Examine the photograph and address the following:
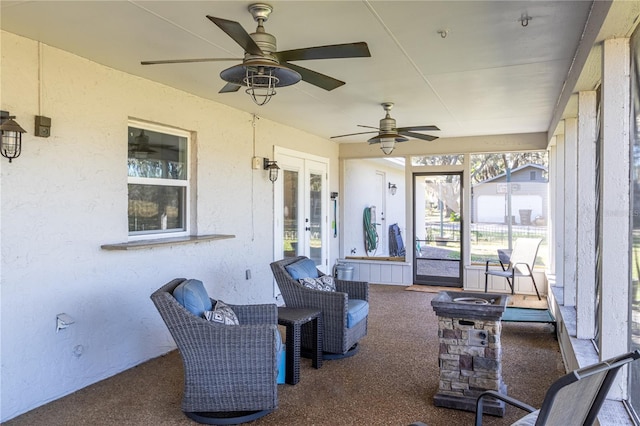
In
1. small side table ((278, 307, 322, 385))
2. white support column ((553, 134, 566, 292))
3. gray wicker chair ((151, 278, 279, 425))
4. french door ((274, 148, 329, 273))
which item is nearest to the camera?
gray wicker chair ((151, 278, 279, 425))

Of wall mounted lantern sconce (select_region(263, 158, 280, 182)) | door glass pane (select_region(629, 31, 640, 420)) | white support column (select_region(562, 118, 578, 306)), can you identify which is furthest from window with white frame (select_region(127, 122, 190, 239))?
white support column (select_region(562, 118, 578, 306))

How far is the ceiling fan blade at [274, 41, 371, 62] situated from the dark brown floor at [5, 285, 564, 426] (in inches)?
87.2

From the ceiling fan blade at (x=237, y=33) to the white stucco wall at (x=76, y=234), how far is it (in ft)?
6.07

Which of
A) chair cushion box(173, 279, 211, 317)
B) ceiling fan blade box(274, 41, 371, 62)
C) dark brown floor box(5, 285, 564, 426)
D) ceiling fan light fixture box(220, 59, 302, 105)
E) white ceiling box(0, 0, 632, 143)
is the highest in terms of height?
white ceiling box(0, 0, 632, 143)

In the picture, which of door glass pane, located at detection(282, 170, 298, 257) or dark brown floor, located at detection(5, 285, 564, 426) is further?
door glass pane, located at detection(282, 170, 298, 257)

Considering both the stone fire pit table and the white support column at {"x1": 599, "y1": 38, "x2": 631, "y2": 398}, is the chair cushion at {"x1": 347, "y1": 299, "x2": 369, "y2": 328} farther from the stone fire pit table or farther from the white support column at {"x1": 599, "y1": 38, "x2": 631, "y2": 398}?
the white support column at {"x1": 599, "y1": 38, "x2": 631, "y2": 398}

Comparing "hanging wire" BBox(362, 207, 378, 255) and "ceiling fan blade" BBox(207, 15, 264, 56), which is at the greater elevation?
"ceiling fan blade" BBox(207, 15, 264, 56)

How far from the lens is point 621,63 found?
2.37 m

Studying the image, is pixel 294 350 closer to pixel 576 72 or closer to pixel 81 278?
pixel 81 278

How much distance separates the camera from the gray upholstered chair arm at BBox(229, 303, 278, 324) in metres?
3.37

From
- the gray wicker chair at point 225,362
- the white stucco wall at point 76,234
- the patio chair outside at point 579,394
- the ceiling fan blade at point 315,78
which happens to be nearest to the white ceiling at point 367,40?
the white stucco wall at point 76,234

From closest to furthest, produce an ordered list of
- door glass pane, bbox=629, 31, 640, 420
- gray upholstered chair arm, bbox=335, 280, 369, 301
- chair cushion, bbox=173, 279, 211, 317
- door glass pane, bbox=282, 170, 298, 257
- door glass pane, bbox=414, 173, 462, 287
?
door glass pane, bbox=629, 31, 640, 420 → chair cushion, bbox=173, 279, 211, 317 → gray upholstered chair arm, bbox=335, 280, 369, 301 → door glass pane, bbox=282, 170, 298, 257 → door glass pane, bbox=414, 173, 462, 287

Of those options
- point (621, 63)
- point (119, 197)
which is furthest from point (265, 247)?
point (621, 63)

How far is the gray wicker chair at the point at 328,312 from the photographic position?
3982 mm
